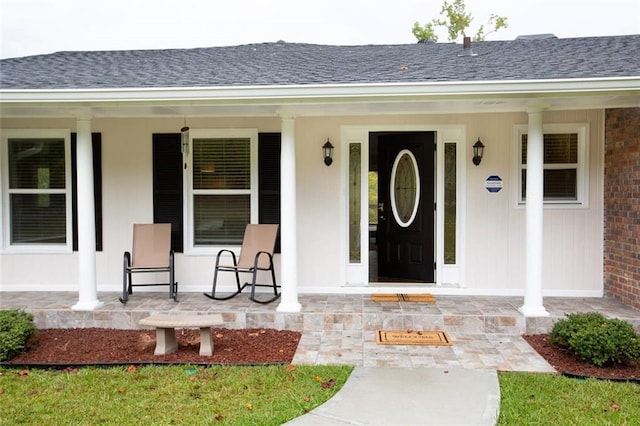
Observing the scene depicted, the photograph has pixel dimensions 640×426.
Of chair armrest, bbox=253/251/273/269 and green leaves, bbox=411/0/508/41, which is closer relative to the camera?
chair armrest, bbox=253/251/273/269

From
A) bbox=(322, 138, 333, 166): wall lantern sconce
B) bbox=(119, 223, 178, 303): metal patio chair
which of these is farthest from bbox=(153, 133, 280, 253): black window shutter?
bbox=(322, 138, 333, 166): wall lantern sconce

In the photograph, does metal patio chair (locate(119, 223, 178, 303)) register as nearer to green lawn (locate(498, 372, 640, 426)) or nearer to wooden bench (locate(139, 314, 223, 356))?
wooden bench (locate(139, 314, 223, 356))

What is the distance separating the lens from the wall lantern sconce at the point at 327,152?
5.48 m

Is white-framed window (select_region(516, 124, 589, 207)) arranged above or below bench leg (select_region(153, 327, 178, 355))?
above

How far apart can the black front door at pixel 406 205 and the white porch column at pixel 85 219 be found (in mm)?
3527

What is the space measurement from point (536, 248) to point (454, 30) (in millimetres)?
16178

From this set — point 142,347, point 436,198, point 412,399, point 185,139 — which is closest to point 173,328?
point 142,347

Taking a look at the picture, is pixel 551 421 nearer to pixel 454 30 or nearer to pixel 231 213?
pixel 231 213

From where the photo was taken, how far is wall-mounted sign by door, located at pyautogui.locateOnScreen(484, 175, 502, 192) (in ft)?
17.8

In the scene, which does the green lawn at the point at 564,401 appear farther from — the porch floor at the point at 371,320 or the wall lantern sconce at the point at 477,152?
the wall lantern sconce at the point at 477,152

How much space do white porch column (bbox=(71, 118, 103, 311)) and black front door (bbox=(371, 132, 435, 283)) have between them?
3527 millimetres

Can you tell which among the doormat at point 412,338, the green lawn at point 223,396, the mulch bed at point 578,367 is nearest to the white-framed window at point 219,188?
the doormat at point 412,338

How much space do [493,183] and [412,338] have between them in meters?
2.34

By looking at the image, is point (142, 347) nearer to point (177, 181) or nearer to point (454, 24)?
point (177, 181)
